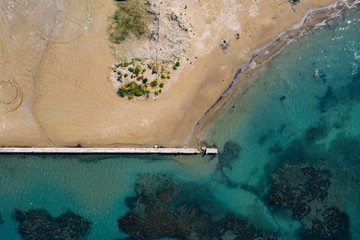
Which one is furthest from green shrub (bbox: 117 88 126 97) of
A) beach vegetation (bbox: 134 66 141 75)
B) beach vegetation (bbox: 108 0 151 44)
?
beach vegetation (bbox: 108 0 151 44)

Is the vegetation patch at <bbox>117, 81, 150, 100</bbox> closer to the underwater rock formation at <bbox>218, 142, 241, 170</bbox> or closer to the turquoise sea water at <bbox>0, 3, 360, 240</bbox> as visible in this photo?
the turquoise sea water at <bbox>0, 3, 360, 240</bbox>

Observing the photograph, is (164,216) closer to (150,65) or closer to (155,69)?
(155,69)

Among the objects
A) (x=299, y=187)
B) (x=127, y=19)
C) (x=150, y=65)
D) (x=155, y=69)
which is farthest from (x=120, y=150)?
(x=299, y=187)

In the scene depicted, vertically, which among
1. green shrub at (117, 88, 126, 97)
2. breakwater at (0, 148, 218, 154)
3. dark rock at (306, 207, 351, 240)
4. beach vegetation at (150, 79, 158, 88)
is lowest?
dark rock at (306, 207, 351, 240)

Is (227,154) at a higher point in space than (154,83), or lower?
lower

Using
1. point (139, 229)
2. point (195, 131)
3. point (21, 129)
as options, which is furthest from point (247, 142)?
point (21, 129)

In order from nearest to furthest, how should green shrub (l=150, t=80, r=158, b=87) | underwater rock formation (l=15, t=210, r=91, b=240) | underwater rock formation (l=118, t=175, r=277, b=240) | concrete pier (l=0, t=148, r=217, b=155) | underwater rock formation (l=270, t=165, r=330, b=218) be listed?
1. concrete pier (l=0, t=148, r=217, b=155)
2. green shrub (l=150, t=80, r=158, b=87)
3. underwater rock formation (l=15, t=210, r=91, b=240)
4. underwater rock formation (l=118, t=175, r=277, b=240)
5. underwater rock formation (l=270, t=165, r=330, b=218)

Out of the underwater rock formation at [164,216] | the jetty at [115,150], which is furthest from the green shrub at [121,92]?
the underwater rock formation at [164,216]
